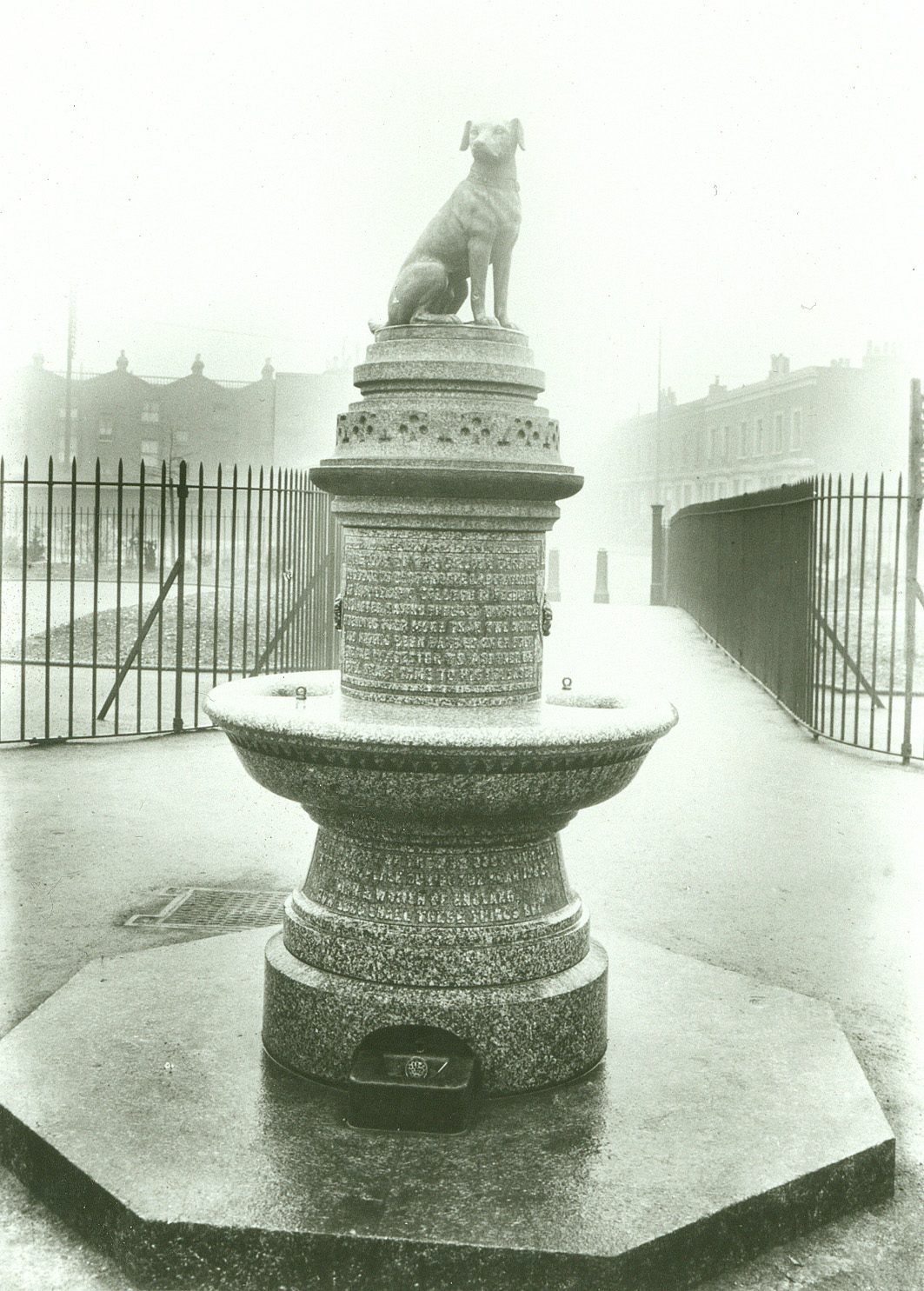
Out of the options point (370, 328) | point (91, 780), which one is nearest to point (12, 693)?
point (91, 780)

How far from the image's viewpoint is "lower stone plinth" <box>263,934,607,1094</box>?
413 centimetres

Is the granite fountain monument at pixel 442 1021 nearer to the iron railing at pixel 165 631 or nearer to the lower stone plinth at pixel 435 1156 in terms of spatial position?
the lower stone plinth at pixel 435 1156

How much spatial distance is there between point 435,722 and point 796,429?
2089 inches

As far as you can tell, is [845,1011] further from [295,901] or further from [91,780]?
[91,780]

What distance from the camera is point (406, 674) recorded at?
4383mm

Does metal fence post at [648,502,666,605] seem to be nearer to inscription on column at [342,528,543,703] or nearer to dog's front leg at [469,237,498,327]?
dog's front leg at [469,237,498,327]

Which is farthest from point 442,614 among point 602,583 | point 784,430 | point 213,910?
point 784,430

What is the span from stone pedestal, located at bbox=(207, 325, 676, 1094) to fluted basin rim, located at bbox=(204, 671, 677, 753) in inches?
0.7

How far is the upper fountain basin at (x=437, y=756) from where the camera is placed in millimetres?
3799

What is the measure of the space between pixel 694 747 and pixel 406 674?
7.80 metres

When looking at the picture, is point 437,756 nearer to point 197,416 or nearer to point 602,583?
point 602,583

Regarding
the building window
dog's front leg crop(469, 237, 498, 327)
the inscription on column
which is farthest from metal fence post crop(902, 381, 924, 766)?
the building window

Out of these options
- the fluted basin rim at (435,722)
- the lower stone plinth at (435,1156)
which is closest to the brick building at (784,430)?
the fluted basin rim at (435,722)

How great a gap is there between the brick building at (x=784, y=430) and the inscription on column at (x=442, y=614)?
146ft
